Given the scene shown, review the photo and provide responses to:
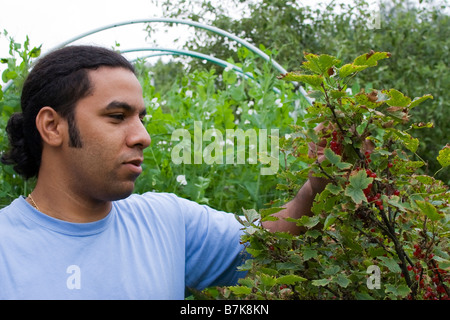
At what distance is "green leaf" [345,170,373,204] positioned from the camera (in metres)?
1.03

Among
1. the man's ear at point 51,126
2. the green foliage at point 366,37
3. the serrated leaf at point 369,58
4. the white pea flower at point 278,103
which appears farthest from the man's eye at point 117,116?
the green foliage at point 366,37

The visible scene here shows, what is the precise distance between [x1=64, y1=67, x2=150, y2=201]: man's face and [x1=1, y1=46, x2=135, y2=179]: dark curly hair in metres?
0.03

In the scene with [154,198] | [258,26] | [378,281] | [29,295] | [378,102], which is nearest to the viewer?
[378,102]

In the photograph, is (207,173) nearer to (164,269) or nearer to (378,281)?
(164,269)

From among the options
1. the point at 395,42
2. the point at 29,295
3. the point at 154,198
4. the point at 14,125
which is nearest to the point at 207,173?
the point at 154,198

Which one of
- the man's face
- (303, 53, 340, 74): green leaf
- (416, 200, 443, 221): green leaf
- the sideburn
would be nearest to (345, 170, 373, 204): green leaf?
(416, 200, 443, 221): green leaf

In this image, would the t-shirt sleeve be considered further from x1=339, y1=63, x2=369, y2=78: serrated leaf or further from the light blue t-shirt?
x1=339, y1=63, x2=369, y2=78: serrated leaf

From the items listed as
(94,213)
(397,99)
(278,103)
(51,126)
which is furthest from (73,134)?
(278,103)

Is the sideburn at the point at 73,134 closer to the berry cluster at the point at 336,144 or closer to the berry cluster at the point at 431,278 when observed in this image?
the berry cluster at the point at 336,144

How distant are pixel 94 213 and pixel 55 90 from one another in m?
0.36

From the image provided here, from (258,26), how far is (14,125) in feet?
21.2

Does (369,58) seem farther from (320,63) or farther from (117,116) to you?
(117,116)

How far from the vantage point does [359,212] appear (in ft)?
3.69

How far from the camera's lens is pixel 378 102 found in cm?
106
